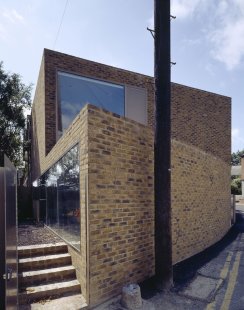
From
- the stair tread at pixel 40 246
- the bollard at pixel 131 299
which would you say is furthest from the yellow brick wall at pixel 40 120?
the bollard at pixel 131 299

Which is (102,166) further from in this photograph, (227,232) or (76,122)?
(227,232)

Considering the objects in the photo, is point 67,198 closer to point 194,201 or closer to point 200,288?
point 200,288

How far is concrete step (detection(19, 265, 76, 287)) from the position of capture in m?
5.32

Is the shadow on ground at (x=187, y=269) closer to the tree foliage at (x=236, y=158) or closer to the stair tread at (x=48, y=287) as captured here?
the stair tread at (x=48, y=287)

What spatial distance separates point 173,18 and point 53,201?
6121 mm

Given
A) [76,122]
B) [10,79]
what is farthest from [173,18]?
[10,79]

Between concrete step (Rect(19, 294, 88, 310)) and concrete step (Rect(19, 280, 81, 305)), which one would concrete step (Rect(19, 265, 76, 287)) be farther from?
concrete step (Rect(19, 294, 88, 310))

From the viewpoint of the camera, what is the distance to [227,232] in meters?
12.8

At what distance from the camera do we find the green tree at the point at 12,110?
69.2ft

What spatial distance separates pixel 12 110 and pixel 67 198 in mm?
16870

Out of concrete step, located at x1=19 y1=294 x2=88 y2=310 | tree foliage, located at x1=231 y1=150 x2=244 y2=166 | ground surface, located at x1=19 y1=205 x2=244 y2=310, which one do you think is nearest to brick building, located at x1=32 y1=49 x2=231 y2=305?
concrete step, located at x1=19 y1=294 x2=88 y2=310

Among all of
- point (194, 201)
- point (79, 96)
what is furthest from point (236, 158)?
point (194, 201)

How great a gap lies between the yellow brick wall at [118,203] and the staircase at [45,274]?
0.80m

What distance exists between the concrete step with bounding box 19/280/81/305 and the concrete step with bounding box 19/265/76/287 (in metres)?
0.18
